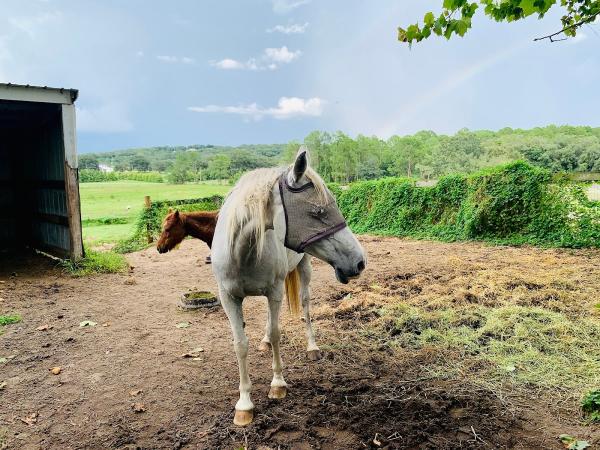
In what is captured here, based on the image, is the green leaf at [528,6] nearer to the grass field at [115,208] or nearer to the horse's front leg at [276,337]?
the horse's front leg at [276,337]

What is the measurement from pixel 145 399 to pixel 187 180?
38545 mm

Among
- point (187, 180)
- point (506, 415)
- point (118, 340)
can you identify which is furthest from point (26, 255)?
point (187, 180)

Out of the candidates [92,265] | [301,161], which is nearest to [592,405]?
[301,161]

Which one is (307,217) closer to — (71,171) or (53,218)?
(71,171)

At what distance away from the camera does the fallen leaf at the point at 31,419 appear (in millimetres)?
2984

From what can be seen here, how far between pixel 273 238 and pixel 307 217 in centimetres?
62

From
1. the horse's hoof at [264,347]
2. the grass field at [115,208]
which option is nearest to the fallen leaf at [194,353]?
the horse's hoof at [264,347]

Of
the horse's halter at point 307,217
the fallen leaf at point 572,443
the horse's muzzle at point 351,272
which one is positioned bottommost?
the fallen leaf at point 572,443

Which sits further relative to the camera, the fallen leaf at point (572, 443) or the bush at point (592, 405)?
the bush at point (592, 405)

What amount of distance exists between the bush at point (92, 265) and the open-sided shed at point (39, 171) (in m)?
0.17

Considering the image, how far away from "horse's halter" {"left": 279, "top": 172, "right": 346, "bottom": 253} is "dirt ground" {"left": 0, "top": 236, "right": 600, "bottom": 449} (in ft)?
4.56

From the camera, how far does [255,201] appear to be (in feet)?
7.89

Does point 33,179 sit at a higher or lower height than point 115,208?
higher

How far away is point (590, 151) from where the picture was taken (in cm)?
3831
